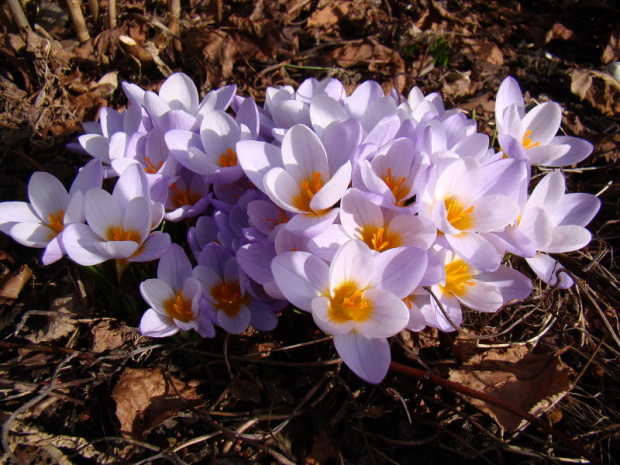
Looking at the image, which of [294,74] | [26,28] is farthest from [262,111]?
[26,28]

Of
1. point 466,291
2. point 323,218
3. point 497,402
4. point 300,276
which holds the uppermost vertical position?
point 323,218

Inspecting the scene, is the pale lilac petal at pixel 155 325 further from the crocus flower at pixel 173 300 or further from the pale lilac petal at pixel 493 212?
the pale lilac petal at pixel 493 212

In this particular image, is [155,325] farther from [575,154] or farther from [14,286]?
[575,154]

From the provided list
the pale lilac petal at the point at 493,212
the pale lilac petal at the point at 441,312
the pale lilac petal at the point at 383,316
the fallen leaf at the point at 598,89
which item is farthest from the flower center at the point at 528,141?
the fallen leaf at the point at 598,89

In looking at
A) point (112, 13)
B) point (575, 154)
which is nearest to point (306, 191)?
point (575, 154)

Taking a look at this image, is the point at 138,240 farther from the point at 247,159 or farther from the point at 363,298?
the point at 363,298
